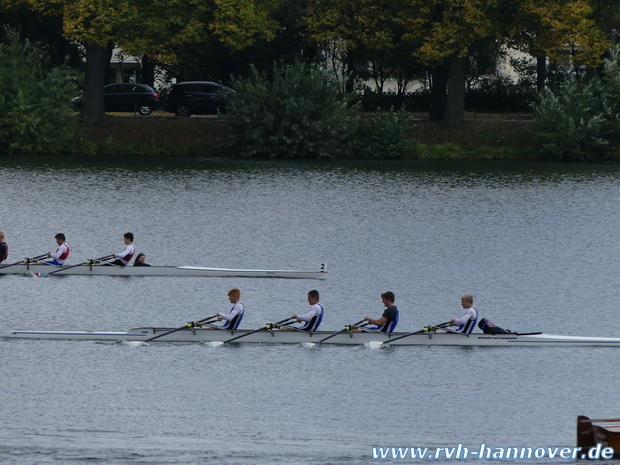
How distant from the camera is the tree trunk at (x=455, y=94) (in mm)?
70125

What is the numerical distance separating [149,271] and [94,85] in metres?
32.8

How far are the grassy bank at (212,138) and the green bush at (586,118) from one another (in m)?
2.28

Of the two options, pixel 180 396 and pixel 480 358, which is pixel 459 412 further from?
pixel 180 396

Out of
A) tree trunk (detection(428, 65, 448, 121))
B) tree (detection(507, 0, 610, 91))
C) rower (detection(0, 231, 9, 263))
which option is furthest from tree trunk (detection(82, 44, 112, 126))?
rower (detection(0, 231, 9, 263))

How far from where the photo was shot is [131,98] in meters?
73.1

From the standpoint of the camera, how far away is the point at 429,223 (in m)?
49.2

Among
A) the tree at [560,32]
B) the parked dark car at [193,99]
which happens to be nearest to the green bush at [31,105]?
the parked dark car at [193,99]

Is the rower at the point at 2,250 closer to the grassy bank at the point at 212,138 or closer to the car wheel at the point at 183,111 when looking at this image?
the grassy bank at the point at 212,138

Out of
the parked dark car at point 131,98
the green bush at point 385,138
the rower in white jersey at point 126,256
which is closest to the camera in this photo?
the rower in white jersey at point 126,256

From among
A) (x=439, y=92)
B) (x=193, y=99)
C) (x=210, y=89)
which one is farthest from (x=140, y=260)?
(x=439, y=92)

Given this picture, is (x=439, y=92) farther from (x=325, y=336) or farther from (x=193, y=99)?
(x=325, y=336)

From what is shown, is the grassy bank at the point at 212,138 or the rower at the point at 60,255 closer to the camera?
the rower at the point at 60,255

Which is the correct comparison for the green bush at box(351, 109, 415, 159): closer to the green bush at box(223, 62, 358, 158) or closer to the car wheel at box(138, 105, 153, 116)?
the green bush at box(223, 62, 358, 158)

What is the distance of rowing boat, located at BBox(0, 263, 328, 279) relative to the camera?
37562 mm
